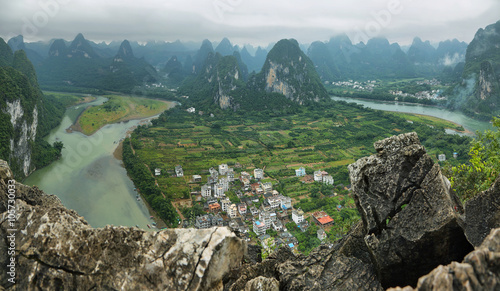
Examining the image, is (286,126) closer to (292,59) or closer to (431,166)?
(292,59)

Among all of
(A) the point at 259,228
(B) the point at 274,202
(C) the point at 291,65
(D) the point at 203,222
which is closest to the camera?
(A) the point at 259,228

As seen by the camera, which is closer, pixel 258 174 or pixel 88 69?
pixel 258 174

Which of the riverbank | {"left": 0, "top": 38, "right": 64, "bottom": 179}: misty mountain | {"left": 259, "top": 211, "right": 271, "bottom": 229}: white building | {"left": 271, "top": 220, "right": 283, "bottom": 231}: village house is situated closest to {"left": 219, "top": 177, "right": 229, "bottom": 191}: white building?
{"left": 259, "top": 211, "right": 271, "bottom": 229}: white building

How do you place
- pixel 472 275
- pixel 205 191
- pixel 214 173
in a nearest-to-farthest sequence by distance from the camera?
pixel 472 275
pixel 205 191
pixel 214 173

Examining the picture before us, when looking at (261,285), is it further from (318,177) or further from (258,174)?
(318,177)

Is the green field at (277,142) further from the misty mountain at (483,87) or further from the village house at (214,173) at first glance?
the misty mountain at (483,87)

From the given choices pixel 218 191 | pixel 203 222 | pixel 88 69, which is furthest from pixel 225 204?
pixel 88 69

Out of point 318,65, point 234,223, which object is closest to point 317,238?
point 234,223

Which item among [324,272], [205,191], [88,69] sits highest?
[324,272]
